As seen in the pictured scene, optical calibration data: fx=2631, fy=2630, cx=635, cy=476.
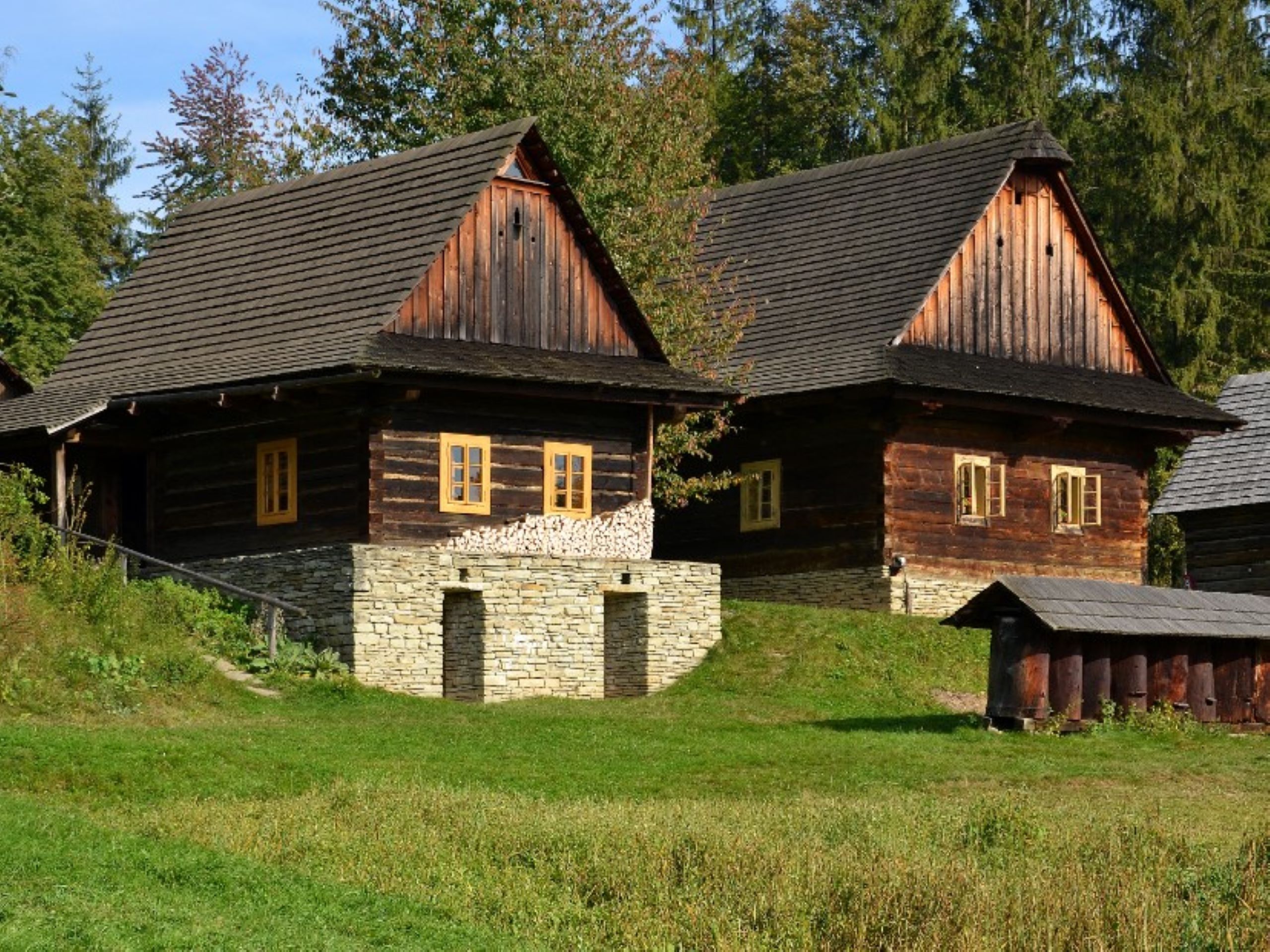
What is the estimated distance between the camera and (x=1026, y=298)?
Result: 145 feet

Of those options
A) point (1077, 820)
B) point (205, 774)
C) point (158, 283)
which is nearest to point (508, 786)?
point (205, 774)

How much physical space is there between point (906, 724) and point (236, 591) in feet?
29.2

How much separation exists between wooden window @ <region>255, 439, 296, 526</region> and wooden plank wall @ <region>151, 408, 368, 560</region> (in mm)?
94

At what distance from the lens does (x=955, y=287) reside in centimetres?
4331

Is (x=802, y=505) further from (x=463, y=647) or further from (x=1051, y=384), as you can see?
(x=463, y=647)

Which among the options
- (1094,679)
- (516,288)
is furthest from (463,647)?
(1094,679)

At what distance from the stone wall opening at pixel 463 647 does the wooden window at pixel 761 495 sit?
951cm

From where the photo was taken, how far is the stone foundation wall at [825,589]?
41.3 meters

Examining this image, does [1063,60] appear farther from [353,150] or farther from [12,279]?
[12,279]

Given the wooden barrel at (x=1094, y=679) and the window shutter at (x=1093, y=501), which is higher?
the window shutter at (x=1093, y=501)

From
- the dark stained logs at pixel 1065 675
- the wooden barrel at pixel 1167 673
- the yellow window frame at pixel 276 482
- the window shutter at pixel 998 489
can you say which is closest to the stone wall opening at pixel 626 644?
the yellow window frame at pixel 276 482

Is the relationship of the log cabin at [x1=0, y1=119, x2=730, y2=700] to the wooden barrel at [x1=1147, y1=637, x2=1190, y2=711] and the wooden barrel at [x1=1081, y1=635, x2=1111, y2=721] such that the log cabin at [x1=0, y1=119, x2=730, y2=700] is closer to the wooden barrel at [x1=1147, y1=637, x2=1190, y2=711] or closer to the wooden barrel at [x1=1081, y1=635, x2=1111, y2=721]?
the wooden barrel at [x1=1081, y1=635, x2=1111, y2=721]

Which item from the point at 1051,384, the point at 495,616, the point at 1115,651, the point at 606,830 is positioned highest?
the point at 1051,384

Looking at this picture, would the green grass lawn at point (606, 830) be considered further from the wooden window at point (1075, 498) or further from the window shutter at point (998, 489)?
the wooden window at point (1075, 498)
